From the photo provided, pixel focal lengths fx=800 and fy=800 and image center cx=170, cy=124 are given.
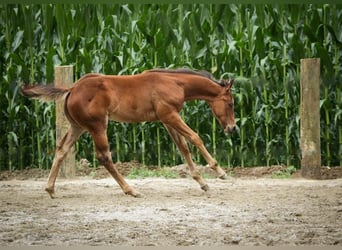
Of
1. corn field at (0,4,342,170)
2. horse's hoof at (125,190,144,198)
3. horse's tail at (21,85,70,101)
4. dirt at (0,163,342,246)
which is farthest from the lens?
corn field at (0,4,342,170)

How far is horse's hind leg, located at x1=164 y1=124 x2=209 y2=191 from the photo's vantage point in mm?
5324

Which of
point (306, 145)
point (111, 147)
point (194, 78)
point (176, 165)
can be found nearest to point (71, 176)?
point (111, 147)

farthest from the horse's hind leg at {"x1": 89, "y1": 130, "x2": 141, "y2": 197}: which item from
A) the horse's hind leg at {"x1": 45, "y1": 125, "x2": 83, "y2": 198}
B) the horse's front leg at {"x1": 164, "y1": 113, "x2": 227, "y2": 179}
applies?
the horse's front leg at {"x1": 164, "y1": 113, "x2": 227, "y2": 179}

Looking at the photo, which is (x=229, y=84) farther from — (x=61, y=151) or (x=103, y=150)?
(x=61, y=151)

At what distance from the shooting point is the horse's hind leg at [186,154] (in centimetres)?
532

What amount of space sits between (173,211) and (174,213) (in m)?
0.04

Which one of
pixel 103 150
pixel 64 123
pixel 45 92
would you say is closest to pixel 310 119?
pixel 103 150

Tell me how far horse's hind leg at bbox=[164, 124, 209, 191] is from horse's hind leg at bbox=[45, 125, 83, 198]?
2.01 feet

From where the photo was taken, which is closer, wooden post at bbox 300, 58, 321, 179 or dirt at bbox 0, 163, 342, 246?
dirt at bbox 0, 163, 342, 246

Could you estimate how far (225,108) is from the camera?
532 cm

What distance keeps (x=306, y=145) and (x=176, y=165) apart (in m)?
0.90

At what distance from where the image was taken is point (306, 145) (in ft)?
18.0

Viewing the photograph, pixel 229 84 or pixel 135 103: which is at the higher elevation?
pixel 229 84

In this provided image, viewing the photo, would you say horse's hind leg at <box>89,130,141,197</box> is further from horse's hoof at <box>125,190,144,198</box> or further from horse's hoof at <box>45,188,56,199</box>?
horse's hoof at <box>45,188,56,199</box>
